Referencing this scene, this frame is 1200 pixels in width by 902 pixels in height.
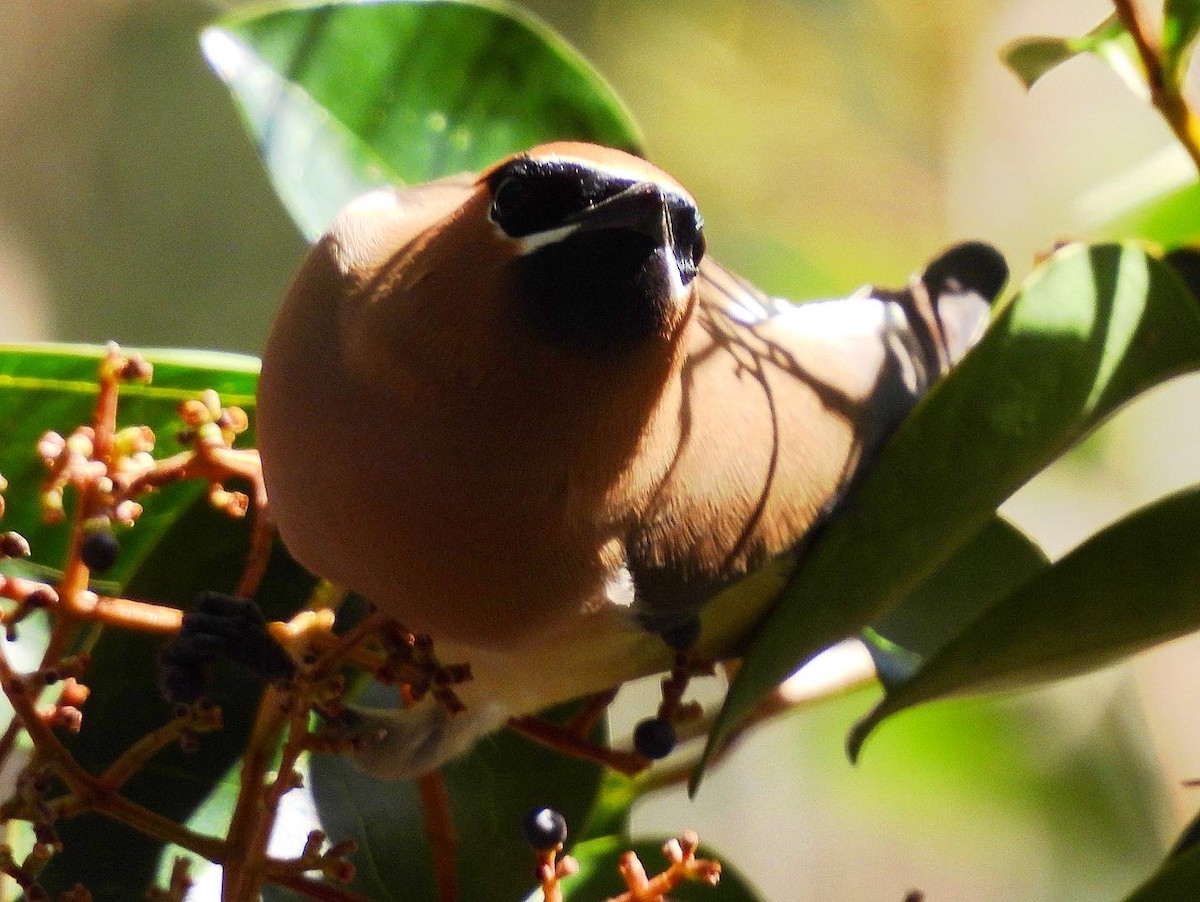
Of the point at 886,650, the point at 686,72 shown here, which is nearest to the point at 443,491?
the point at 886,650

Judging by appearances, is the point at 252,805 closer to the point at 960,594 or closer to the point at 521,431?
the point at 521,431

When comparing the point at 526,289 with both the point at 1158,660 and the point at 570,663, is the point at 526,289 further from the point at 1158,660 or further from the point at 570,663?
the point at 1158,660

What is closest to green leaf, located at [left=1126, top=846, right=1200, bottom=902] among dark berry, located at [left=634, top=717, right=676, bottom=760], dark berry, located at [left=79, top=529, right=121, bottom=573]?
dark berry, located at [left=634, top=717, right=676, bottom=760]

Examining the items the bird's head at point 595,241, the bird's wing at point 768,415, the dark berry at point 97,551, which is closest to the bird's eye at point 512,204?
the bird's head at point 595,241

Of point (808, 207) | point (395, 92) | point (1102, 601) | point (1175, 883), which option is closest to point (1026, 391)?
point (1102, 601)

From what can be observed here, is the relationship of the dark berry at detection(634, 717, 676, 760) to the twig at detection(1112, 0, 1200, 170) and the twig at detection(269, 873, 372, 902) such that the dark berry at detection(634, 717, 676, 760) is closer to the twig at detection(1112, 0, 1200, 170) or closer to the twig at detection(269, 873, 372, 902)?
the twig at detection(269, 873, 372, 902)

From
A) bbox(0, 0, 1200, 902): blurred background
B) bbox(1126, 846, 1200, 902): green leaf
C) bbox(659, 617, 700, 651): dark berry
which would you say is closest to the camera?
bbox(1126, 846, 1200, 902): green leaf
